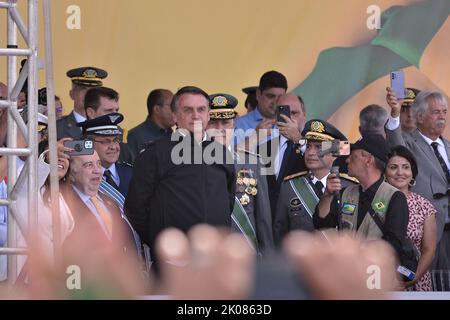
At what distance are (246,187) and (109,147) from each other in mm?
791

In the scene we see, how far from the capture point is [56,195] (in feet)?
19.4

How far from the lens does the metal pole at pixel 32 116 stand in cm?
598

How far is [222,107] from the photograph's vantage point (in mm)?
7129

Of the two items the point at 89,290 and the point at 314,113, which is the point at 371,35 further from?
the point at 89,290

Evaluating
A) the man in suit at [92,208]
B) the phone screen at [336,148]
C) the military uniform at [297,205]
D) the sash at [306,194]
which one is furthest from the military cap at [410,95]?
the man in suit at [92,208]

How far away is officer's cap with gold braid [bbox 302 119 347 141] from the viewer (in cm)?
729

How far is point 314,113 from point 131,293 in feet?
8.13

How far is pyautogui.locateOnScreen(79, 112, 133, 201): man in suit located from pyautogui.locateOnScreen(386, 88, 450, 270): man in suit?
1.56 m

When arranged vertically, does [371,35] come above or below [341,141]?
above

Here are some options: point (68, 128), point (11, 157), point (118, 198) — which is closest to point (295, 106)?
point (118, 198)

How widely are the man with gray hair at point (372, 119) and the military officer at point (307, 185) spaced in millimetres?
276

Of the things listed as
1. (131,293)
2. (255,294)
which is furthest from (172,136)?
(255,294)

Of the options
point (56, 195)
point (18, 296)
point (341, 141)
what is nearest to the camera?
point (18, 296)

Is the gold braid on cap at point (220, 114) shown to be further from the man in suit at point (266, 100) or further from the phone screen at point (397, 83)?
the phone screen at point (397, 83)
